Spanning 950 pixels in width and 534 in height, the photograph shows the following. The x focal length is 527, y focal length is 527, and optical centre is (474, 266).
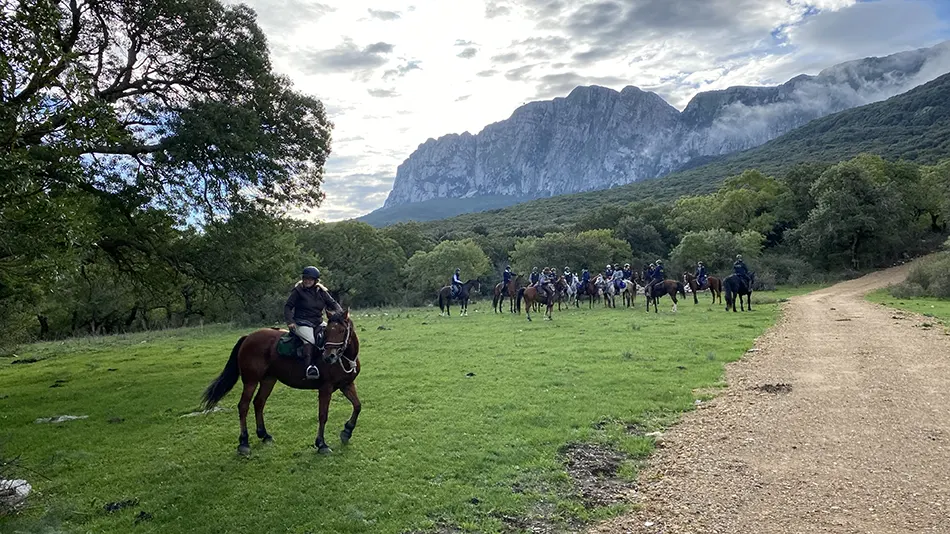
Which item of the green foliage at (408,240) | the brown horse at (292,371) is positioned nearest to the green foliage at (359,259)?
the green foliage at (408,240)

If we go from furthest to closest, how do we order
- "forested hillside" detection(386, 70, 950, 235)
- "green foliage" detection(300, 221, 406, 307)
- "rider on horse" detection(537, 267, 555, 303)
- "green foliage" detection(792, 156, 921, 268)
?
"forested hillside" detection(386, 70, 950, 235), "green foliage" detection(300, 221, 406, 307), "green foliage" detection(792, 156, 921, 268), "rider on horse" detection(537, 267, 555, 303)

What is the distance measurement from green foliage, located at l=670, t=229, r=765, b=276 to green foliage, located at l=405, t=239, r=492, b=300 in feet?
66.0

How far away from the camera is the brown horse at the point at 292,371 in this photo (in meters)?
8.05

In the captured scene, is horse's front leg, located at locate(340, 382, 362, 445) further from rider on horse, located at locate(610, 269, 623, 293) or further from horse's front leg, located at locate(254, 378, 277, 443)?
rider on horse, located at locate(610, 269, 623, 293)

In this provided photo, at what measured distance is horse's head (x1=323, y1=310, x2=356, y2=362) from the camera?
7.92 metres

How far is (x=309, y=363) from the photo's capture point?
826 centimetres

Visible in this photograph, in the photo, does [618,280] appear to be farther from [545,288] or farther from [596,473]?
[596,473]

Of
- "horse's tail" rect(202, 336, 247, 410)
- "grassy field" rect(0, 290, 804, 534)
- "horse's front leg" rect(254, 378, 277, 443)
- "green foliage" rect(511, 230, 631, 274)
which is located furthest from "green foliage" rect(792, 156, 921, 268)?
"horse's tail" rect(202, 336, 247, 410)

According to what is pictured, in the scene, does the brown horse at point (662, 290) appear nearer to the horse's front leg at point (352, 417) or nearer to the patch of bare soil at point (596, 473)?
the patch of bare soil at point (596, 473)

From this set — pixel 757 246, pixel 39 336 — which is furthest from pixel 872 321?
pixel 39 336

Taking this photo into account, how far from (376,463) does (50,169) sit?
768 cm

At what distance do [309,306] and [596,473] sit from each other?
5049 millimetres

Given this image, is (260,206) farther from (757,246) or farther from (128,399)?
(757,246)

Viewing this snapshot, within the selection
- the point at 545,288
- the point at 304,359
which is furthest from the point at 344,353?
the point at 545,288
